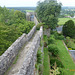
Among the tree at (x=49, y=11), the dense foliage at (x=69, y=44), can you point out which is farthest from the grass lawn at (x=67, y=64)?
the tree at (x=49, y=11)

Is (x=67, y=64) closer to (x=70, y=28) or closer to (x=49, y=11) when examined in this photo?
(x=49, y=11)

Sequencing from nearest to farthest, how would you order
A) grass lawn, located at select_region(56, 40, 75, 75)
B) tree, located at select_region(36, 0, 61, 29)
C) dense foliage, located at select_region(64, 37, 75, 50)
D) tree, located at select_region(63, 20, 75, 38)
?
grass lawn, located at select_region(56, 40, 75, 75)
tree, located at select_region(36, 0, 61, 29)
dense foliage, located at select_region(64, 37, 75, 50)
tree, located at select_region(63, 20, 75, 38)

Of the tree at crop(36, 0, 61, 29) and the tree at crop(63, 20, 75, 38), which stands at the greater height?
the tree at crop(36, 0, 61, 29)

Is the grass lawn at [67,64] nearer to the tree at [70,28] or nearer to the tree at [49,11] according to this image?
the tree at [49,11]

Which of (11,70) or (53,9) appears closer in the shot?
(11,70)

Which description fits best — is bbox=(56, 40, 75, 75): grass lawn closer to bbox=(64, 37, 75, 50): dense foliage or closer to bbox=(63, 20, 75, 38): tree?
bbox=(64, 37, 75, 50): dense foliage

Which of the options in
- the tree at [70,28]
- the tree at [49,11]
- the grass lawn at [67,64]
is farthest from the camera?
the tree at [70,28]

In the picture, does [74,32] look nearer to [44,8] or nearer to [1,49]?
[44,8]

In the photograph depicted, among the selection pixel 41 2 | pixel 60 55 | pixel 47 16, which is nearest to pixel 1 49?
pixel 60 55

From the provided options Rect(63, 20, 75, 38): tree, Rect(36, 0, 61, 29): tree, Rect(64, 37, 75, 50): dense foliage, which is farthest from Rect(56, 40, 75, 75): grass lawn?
Rect(63, 20, 75, 38): tree
